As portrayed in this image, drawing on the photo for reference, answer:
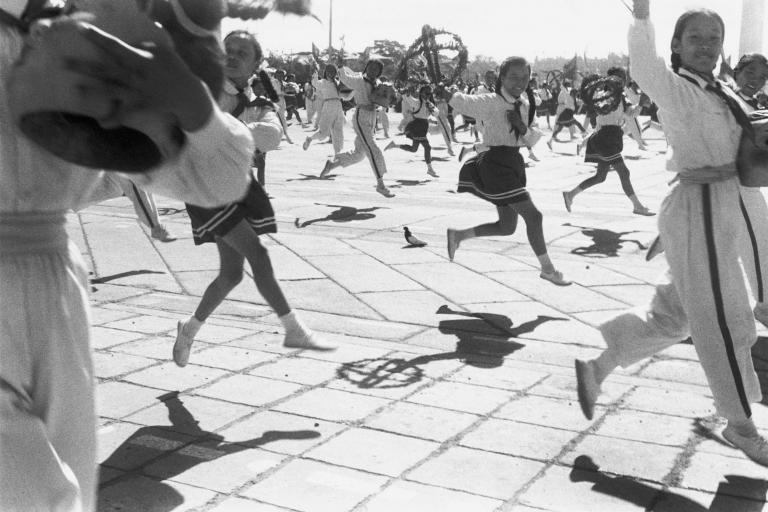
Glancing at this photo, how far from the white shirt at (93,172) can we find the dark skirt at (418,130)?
15007 mm

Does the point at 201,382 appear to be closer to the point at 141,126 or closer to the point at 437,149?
the point at 141,126

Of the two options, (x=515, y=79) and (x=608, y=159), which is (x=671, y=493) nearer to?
(x=515, y=79)

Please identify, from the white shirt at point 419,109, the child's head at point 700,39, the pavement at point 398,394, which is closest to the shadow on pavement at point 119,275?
the pavement at point 398,394

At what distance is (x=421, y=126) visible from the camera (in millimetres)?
17078

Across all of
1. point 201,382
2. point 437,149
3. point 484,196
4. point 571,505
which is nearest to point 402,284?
point 484,196

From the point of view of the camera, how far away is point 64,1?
1816 millimetres

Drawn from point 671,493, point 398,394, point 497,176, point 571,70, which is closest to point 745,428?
point 671,493

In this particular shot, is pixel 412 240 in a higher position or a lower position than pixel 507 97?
lower

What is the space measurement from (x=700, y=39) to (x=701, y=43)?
0.02 metres

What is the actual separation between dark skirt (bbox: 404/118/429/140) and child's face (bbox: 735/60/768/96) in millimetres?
9896

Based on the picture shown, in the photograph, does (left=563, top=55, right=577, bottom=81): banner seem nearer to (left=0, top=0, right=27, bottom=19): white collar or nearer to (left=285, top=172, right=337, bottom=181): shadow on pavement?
(left=285, top=172, right=337, bottom=181): shadow on pavement

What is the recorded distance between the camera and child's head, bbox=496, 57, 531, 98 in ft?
24.0

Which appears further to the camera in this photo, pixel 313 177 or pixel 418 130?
pixel 418 130

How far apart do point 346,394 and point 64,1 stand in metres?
3.05
